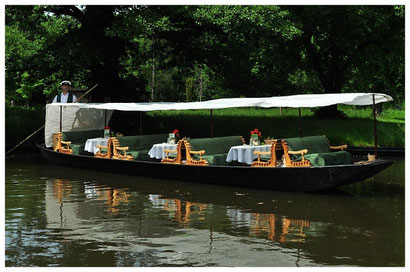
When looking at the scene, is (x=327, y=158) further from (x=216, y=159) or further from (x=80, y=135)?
(x=80, y=135)

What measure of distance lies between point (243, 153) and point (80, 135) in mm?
7928

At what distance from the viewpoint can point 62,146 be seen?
880 inches

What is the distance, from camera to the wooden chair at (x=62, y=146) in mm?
21811

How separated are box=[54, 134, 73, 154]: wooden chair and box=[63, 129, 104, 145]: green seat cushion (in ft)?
0.80

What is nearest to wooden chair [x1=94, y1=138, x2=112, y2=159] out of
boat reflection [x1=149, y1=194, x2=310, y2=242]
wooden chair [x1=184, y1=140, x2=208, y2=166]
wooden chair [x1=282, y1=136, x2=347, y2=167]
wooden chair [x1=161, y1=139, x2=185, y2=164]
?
wooden chair [x1=161, y1=139, x2=185, y2=164]

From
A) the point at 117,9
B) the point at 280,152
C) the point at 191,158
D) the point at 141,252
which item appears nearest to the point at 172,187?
the point at 191,158

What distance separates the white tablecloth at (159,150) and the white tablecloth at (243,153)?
2077 mm

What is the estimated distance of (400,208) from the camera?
43.3 feet

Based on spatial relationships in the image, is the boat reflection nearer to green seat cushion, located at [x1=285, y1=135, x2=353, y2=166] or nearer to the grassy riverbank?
green seat cushion, located at [x1=285, y1=135, x2=353, y2=166]

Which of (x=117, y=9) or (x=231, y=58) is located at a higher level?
(x=117, y=9)

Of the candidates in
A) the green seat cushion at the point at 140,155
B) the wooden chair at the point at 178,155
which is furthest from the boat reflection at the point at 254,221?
the green seat cushion at the point at 140,155

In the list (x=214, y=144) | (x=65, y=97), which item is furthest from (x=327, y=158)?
(x=65, y=97)

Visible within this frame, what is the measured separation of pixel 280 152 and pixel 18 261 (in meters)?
11.6
